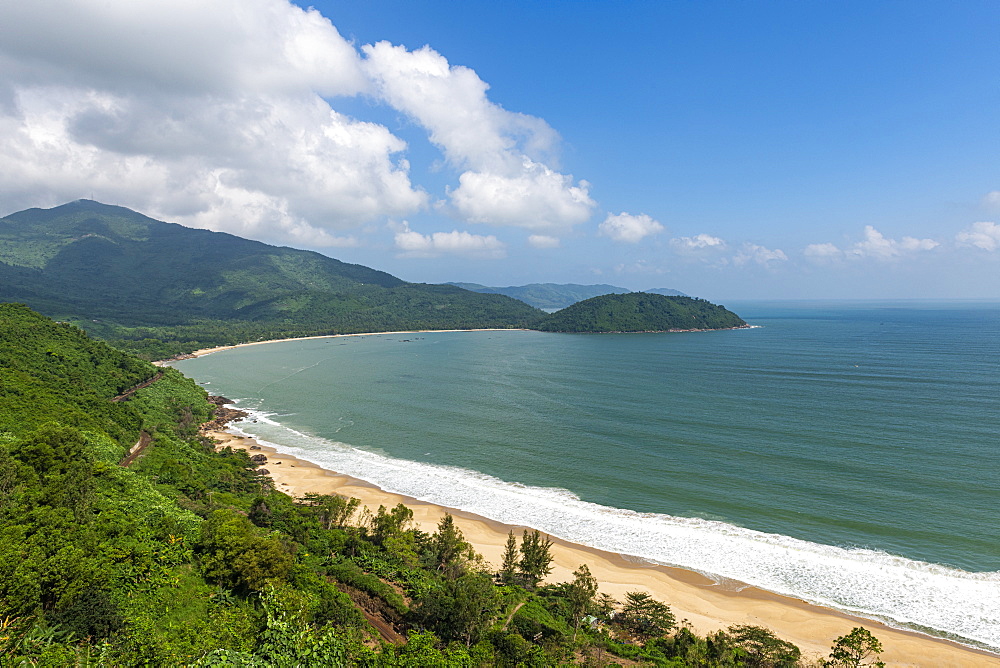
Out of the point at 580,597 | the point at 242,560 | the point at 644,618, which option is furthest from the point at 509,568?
the point at 242,560

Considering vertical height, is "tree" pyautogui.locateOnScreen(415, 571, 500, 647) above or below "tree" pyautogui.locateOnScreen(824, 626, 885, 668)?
above

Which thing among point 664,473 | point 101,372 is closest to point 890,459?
point 664,473

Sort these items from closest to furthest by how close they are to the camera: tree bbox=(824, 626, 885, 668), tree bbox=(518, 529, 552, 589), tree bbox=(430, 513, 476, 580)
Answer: tree bbox=(824, 626, 885, 668) → tree bbox=(518, 529, 552, 589) → tree bbox=(430, 513, 476, 580)

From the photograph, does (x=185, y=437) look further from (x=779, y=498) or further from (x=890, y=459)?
(x=890, y=459)

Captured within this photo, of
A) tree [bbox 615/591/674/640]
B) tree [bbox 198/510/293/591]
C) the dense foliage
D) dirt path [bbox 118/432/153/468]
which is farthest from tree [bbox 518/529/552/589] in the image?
dirt path [bbox 118/432/153/468]

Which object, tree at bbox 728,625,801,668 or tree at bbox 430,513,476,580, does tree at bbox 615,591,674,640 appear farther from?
tree at bbox 430,513,476,580

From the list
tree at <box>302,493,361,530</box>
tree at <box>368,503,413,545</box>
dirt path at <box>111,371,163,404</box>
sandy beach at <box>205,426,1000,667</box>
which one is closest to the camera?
sandy beach at <box>205,426,1000,667</box>

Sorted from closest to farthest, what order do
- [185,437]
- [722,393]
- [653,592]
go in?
[653,592], [185,437], [722,393]

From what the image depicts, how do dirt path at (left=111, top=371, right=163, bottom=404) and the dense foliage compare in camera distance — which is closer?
the dense foliage
